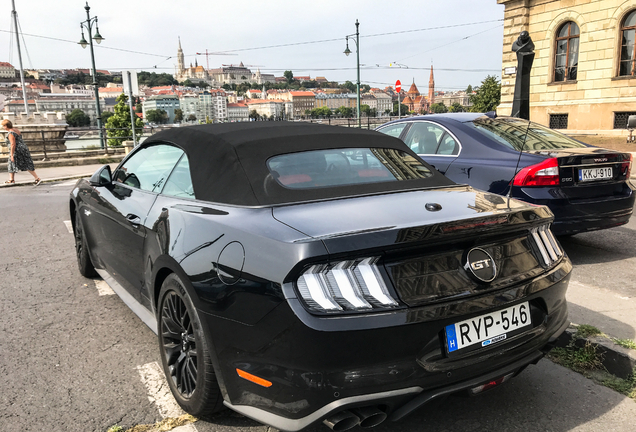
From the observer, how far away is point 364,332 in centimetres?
193

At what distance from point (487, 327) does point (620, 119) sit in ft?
76.6

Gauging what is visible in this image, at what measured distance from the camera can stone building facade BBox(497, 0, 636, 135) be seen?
864 inches

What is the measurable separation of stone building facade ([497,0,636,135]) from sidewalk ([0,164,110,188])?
1610cm

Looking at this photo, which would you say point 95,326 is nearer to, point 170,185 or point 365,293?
point 170,185

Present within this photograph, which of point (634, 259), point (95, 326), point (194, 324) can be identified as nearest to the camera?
point (194, 324)

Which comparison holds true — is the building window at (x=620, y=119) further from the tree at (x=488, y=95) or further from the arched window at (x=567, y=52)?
the tree at (x=488, y=95)

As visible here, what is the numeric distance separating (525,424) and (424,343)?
889mm

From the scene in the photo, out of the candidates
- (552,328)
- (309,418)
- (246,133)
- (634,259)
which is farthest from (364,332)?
(634,259)

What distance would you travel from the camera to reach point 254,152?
2865 mm

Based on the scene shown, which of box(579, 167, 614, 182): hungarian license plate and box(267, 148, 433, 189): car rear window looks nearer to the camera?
box(267, 148, 433, 189): car rear window

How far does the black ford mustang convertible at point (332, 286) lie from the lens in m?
1.96

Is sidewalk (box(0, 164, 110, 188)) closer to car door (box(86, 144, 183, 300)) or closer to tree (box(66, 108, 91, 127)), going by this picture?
car door (box(86, 144, 183, 300))

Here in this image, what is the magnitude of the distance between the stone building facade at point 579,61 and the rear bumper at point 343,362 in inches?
812

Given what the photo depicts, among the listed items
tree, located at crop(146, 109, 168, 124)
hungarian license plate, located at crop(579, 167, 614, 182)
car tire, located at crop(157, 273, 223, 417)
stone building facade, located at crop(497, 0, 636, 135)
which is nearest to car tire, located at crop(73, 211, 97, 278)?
car tire, located at crop(157, 273, 223, 417)
